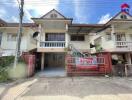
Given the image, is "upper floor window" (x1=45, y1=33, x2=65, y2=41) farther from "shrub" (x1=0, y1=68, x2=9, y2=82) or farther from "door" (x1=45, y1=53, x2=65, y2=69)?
"shrub" (x1=0, y1=68, x2=9, y2=82)

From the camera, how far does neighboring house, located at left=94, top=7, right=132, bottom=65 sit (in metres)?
15.4

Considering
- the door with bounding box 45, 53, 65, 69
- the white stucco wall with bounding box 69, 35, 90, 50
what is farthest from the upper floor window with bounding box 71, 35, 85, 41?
the door with bounding box 45, 53, 65, 69

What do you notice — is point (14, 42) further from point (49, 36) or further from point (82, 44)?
point (82, 44)

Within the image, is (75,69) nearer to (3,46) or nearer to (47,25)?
(47,25)

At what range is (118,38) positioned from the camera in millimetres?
18078

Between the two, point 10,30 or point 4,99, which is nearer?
point 4,99

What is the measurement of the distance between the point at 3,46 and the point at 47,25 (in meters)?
5.93

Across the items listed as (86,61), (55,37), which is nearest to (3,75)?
(86,61)

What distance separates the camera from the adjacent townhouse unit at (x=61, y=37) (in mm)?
15594

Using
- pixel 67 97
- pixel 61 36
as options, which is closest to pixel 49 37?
pixel 61 36

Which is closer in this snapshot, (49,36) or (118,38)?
(118,38)

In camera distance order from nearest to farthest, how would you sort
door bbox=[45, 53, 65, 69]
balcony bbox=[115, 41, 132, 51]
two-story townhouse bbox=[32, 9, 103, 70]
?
balcony bbox=[115, 41, 132, 51], two-story townhouse bbox=[32, 9, 103, 70], door bbox=[45, 53, 65, 69]

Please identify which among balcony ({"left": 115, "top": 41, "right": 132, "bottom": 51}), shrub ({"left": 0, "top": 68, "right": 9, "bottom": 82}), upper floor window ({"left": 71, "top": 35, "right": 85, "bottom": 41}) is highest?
upper floor window ({"left": 71, "top": 35, "right": 85, "bottom": 41})

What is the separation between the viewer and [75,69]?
12.5 metres
